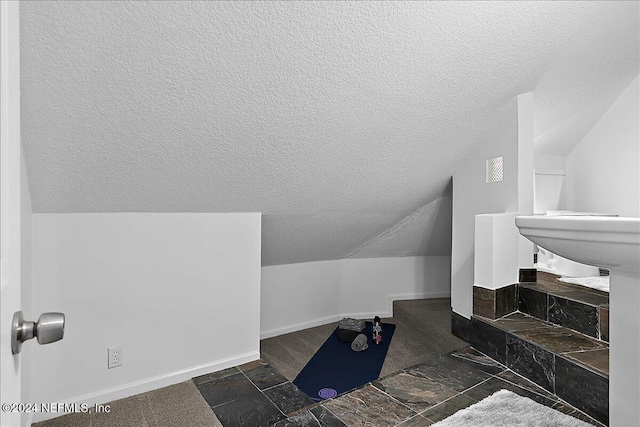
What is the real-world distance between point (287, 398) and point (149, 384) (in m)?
0.76

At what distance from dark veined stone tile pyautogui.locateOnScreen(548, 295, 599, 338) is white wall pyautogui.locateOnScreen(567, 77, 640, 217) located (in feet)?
4.11

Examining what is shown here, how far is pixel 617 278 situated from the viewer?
1.16 m

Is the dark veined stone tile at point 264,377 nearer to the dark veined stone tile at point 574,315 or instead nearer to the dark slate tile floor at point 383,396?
the dark slate tile floor at point 383,396

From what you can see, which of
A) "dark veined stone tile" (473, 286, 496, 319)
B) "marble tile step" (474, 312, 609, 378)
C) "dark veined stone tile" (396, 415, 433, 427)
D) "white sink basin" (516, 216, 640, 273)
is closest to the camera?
"white sink basin" (516, 216, 640, 273)

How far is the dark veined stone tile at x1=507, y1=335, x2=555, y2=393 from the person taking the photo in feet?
5.72

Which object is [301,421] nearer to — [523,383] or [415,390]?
[415,390]

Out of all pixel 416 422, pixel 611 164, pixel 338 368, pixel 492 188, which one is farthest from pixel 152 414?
pixel 611 164

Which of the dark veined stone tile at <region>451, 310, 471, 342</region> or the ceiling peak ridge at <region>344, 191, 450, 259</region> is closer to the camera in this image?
the dark veined stone tile at <region>451, 310, 471, 342</region>

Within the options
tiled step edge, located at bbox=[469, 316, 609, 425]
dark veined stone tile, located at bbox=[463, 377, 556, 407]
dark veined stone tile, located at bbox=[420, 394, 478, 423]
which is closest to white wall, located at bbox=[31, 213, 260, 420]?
dark veined stone tile, located at bbox=[420, 394, 478, 423]

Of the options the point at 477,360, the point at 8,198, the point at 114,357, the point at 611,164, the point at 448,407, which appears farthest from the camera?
the point at 611,164

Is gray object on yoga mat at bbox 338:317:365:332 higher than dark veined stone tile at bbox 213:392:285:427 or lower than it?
lower

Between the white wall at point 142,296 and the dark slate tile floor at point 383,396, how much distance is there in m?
0.25

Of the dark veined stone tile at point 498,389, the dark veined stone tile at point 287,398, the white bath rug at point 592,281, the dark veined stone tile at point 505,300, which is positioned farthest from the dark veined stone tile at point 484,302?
the dark veined stone tile at point 287,398

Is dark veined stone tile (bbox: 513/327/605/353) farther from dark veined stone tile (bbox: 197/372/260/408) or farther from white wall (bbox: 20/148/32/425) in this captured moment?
white wall (bbox: 20/148/32/425)
